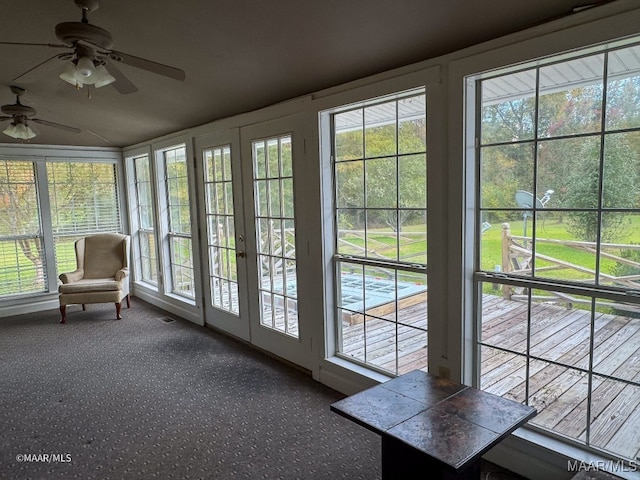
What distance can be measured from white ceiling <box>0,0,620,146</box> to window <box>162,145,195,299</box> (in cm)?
149

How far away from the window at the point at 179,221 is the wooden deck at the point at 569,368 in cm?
321

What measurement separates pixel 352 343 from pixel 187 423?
1232mm

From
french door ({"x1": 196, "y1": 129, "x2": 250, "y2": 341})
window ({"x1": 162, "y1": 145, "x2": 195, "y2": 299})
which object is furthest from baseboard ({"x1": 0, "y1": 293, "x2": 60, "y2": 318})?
french door ({"x1": 196, "y1": 129, "x2": 250, "y2": 341})

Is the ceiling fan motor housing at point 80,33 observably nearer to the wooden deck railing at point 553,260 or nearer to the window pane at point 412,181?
the window pane at point 412,181

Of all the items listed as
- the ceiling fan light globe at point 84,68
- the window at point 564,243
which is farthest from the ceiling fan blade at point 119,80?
the window at point 564,243

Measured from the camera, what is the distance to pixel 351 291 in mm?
3105

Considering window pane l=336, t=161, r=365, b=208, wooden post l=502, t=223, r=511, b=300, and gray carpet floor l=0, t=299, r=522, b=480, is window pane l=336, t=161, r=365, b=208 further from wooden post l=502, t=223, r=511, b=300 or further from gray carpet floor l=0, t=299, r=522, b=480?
gray carpet floor l=0, t=299, r=522, b=480

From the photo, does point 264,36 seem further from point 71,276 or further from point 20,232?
point 20,232

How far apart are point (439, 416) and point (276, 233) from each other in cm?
224

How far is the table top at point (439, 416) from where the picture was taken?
1522mm

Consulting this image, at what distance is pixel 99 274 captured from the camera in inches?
215

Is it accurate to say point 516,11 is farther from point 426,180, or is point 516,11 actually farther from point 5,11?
point 5,11

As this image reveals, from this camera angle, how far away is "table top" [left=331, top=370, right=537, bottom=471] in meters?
1.52

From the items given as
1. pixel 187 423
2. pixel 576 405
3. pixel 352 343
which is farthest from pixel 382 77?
pixel 187 423
